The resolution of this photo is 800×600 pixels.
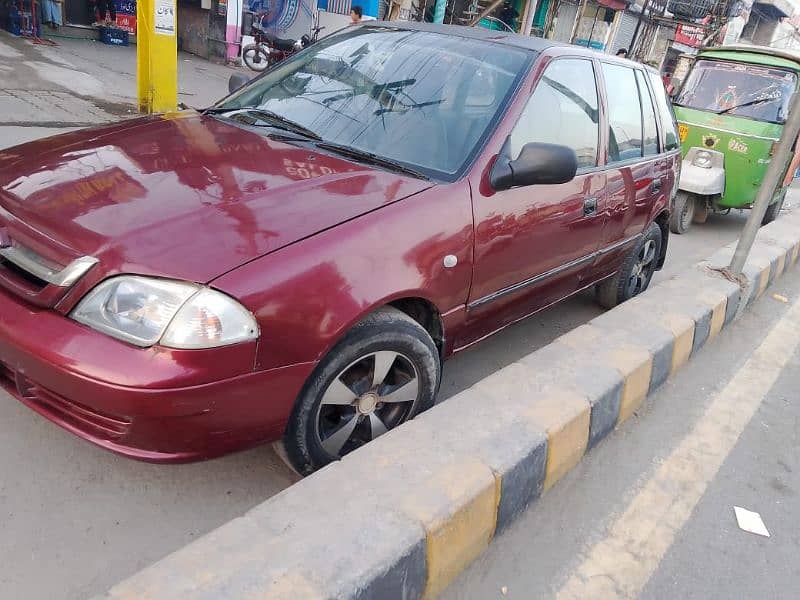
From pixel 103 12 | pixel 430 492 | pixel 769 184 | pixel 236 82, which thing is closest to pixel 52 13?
pixel 103 12

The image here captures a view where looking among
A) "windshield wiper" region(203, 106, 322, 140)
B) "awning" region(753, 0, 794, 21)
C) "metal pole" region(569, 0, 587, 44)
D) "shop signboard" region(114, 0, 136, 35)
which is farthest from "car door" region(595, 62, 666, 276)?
"awning" region(753, 0, 794, 21)

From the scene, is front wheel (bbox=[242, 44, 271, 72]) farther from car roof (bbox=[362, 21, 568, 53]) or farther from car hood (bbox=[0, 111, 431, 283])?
car hood (bbox=[0, 111, 431, 283])

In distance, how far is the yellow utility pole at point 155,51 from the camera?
7.38 metres

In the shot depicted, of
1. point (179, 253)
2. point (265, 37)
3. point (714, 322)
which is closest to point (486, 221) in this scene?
point (179, 253)

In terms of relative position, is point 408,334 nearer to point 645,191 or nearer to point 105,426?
point 105,426

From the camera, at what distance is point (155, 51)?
24.4 feet

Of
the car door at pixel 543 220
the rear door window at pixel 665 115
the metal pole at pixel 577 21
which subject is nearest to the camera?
the car door at pixel 543 220

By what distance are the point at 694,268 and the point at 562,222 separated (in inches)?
94.1

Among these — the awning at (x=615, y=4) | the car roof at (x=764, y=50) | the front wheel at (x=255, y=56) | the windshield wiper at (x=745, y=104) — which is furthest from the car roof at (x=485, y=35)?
the awning at (x=615, y=4)

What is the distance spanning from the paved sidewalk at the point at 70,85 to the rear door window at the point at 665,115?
542cm

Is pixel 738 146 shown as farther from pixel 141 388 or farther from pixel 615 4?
pixel 615 4

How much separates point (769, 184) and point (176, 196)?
13.6 ft

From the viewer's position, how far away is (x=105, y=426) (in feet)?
6.31

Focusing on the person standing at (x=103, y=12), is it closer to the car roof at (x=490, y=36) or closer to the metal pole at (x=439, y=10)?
the metal pole at (x=439, y=10)
